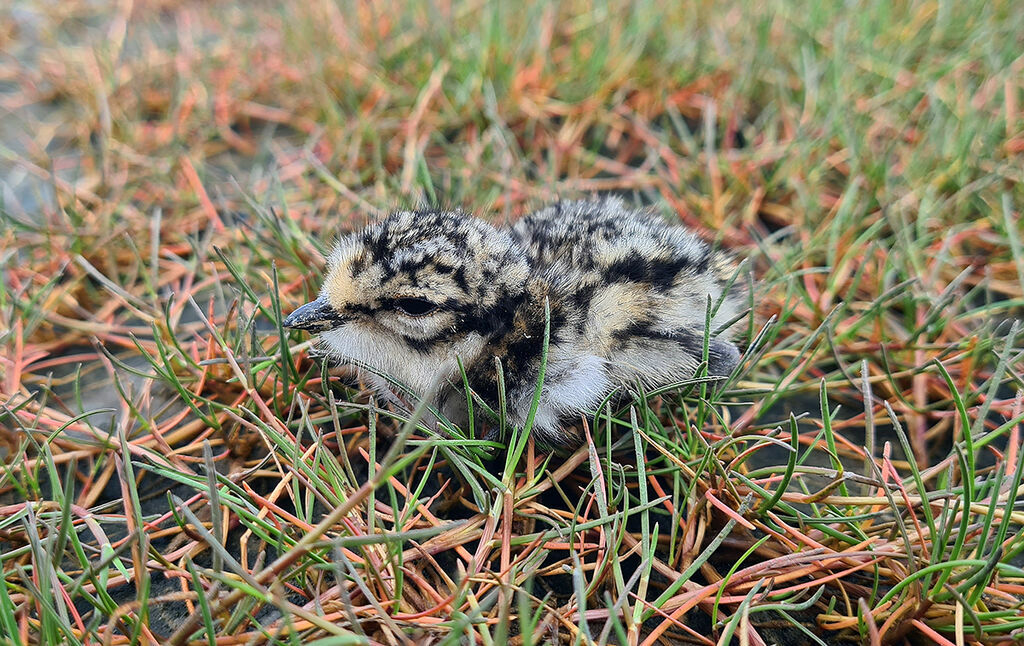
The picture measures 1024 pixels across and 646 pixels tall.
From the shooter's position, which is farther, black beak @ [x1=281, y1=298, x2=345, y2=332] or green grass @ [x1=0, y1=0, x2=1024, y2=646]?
black beak @ [x1=281, y1=298, x2=345, y2=332]

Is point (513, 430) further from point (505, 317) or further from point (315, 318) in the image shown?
point (315, 318)

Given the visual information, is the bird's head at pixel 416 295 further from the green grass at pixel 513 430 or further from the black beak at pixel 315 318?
the green grass at pixel 513 430

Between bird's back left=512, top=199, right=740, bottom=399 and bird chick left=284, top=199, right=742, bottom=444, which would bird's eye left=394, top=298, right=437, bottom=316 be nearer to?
bird chick left=284, top=199, right=742, bottom=444

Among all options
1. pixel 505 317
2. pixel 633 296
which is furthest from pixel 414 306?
pixel 633 296

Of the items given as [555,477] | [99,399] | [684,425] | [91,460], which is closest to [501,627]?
[555,477]

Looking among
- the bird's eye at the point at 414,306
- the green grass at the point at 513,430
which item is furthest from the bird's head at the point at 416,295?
the green grass at the point at 513,430

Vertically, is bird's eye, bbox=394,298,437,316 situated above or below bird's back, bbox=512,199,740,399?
above

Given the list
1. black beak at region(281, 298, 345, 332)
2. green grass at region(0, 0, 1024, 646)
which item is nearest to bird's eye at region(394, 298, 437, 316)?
black beak at region(281, 298, 345, 332)
